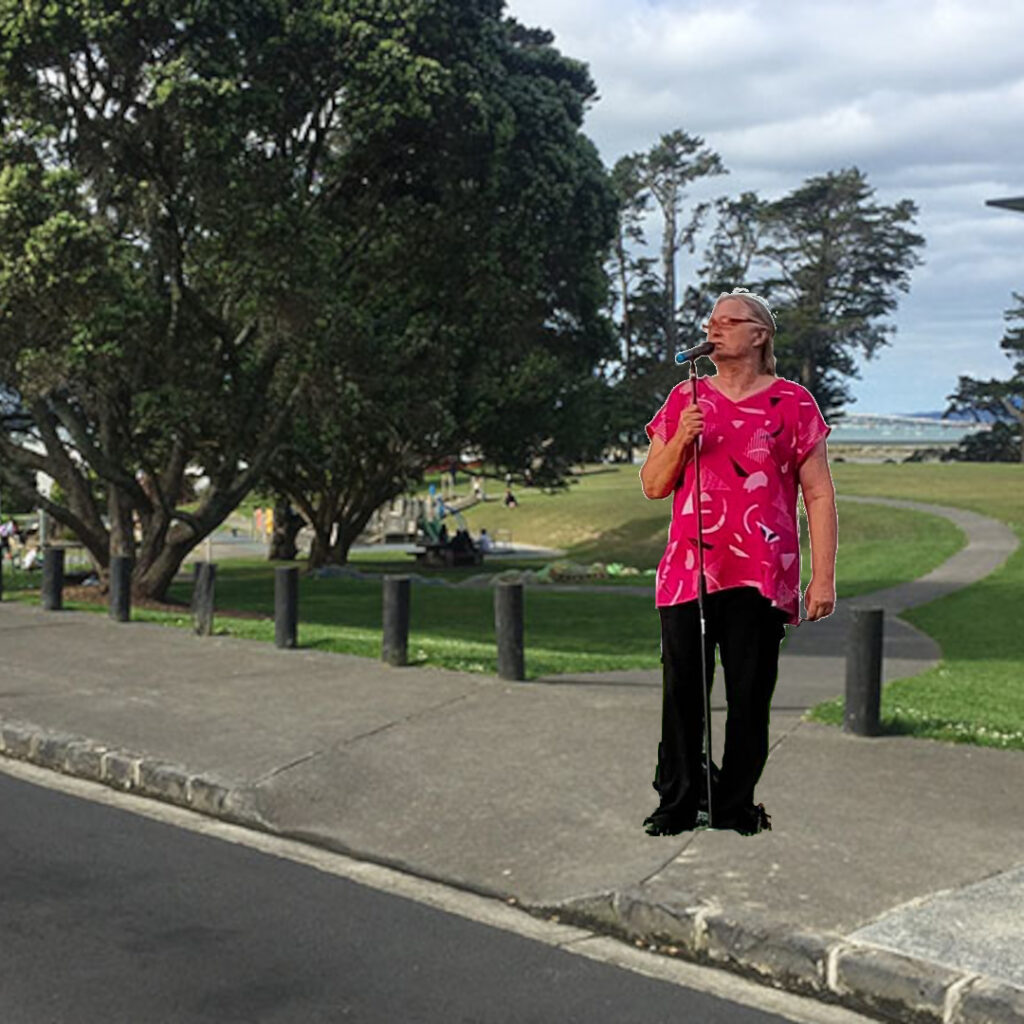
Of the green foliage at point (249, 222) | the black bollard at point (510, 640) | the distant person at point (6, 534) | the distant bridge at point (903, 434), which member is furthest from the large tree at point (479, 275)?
the distant bridge at point (903, 434)

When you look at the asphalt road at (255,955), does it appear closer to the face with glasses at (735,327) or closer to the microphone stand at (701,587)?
the microphone stand at (701,587)

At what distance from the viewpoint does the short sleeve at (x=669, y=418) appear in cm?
194

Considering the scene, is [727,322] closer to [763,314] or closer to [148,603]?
[763,314]

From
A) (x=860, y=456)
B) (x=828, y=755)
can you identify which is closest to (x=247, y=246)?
Result: (x=828, y=755)

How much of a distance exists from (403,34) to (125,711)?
13.0 m

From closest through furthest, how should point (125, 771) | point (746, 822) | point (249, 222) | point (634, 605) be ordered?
1. point (746, 822)
2. point (125, 771)
3. point (249, 222)
4. point (634, 605)

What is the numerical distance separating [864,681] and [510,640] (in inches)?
136

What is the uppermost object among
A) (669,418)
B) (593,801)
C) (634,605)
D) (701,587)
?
(669,418)

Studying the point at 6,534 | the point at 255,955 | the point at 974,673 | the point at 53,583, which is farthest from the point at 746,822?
the point at 6,534

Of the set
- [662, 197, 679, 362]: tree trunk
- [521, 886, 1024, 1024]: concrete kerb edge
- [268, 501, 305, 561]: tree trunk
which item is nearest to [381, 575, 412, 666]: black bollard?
[521, 886, 1024, 1024]: concrete kerb edge

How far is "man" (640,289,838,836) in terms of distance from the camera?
190 cm

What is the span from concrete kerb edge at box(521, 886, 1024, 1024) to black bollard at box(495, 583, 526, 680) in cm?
566

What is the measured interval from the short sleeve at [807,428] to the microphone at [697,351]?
0.45ft

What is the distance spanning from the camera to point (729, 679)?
190 cm
